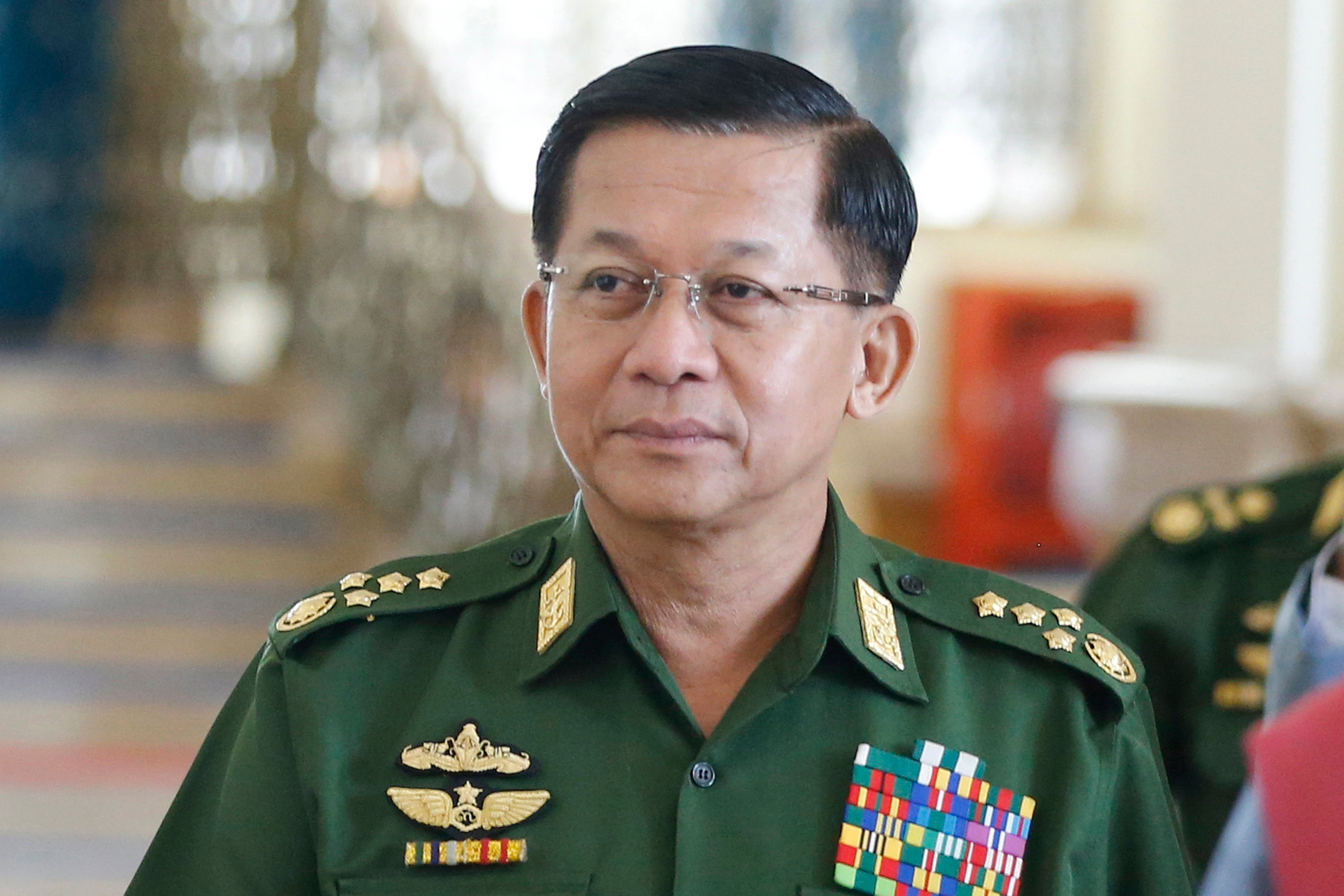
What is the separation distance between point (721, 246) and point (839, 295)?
0.40 ft

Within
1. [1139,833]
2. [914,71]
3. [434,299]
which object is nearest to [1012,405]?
[914,71]

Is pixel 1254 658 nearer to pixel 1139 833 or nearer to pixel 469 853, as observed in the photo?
pixel 1139 833

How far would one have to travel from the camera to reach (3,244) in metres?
5.83

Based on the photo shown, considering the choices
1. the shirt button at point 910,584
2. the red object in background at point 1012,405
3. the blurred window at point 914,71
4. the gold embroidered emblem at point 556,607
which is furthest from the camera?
the blurred window at point 914,71

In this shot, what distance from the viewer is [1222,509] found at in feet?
7.06

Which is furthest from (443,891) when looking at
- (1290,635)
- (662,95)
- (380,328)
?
(380,328)

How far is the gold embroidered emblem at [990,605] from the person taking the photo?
1506 millimetres

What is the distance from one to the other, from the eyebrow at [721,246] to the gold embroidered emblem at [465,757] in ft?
1.31

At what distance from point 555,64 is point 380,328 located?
3.01m

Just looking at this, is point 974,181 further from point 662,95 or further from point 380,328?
point 662,95

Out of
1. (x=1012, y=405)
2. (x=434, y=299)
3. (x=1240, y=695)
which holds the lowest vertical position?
(x=1012, y=405)

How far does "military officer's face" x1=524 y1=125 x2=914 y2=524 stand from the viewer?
4.44ft

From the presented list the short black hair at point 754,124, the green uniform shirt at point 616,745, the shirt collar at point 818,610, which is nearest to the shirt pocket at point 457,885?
the green uniform shirt at point 616,745

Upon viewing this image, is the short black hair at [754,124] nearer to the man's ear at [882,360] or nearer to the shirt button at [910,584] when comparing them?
the man's ear at [882,360]
